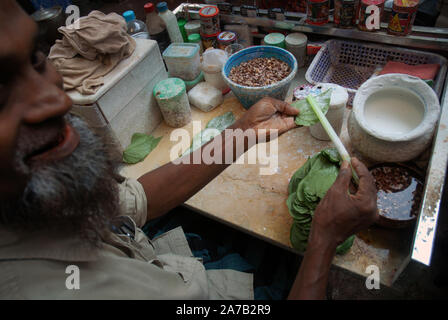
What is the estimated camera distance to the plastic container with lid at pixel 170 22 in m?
1.95

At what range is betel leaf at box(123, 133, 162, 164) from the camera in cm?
170

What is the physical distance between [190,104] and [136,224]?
0.99m

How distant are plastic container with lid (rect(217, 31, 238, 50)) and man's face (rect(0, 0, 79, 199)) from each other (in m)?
1.47

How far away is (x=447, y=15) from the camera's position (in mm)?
1894

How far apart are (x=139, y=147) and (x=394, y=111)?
1.39 m

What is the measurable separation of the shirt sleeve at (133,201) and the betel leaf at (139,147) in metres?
0.45

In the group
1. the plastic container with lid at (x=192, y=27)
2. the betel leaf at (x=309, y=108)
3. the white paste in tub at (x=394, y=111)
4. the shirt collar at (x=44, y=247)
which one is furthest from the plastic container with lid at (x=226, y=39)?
the shirt collar at (x=44, y=247)

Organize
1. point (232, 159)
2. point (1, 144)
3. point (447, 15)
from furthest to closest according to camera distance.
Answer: point (447, 15)
point (232, 159)
point (1, 144)

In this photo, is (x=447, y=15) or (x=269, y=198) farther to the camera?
(x=447, y=15)

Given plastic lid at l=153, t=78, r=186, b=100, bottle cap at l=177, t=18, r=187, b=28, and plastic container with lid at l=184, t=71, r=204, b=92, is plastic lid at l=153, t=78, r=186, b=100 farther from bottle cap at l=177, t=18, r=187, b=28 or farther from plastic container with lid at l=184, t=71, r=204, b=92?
bottle cap at l=177, t=18, r=187, b=28

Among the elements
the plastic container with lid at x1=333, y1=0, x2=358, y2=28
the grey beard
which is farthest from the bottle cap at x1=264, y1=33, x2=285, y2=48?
the grey beard

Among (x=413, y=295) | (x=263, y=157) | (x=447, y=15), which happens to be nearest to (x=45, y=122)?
(x=263, y=157)

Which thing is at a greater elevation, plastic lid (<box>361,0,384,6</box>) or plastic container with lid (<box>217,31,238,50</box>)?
plastic lid (<box>361,0,384,6</box>)
